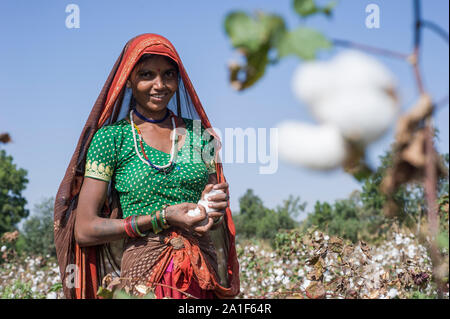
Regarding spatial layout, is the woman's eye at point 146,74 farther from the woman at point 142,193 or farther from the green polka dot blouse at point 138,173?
the green polka dot blouse at point 138,173

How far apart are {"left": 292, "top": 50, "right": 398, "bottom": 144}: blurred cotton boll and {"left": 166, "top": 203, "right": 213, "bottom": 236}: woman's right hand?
1.30 meters

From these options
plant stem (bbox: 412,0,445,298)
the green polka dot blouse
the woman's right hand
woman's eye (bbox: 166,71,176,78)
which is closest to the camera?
plant stem (bbox: 412,0,445,298)

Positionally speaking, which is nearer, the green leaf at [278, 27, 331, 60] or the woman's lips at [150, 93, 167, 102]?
the green leaf at [278, 27, 331, 60]

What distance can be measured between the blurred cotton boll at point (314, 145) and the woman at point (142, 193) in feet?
4.11

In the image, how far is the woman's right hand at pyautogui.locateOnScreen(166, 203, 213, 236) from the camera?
176cm

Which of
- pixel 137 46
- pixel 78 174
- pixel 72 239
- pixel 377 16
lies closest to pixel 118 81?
pixel 137 46

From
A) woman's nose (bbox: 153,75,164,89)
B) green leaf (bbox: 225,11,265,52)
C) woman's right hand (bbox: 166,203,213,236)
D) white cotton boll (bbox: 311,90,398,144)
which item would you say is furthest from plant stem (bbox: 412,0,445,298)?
woman's nose (bbox: 153,75,164,89)

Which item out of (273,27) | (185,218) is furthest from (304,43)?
(185,218)

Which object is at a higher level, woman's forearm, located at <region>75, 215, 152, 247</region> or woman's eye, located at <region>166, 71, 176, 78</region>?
woman's eye, located at <region>166, 71, 176, 78</region>

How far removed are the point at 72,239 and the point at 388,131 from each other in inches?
68.7

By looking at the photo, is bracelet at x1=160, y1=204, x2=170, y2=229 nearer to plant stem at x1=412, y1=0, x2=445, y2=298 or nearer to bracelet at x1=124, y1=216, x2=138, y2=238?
bracelet at x1=124, y1=216, x2=138, y2=238

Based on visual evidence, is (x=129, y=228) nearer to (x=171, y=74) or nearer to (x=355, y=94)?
(x=171, y=74)

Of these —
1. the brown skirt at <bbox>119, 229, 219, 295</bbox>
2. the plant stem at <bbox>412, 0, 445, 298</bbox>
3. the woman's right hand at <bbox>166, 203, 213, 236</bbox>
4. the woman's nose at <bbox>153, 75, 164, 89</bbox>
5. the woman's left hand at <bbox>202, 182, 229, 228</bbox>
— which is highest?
the woman's nose at <bbox>153, 75, 164, 89</bbox>

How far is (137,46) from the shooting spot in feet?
6.55
